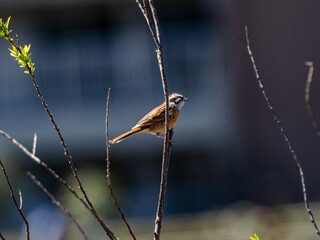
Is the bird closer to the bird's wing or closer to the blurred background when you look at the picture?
the bird's wing

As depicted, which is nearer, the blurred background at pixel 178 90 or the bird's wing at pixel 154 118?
the bird's wing at pixel 154 118

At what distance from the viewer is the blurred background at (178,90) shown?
12.7 meters

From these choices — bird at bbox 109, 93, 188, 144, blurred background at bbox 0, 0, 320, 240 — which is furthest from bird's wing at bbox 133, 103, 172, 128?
blurred background at bbox 0, 0, 320, 240

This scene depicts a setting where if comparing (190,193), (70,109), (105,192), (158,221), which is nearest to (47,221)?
(105,192)

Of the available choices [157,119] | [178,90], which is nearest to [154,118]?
[157,119]

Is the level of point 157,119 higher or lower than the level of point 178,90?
higher

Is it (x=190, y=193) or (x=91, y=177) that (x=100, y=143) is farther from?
(x=91, y=177)

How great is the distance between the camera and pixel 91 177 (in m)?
10.4

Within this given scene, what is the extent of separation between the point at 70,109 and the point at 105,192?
3.13 meters

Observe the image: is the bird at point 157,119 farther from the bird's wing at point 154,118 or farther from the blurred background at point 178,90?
the blurred background at point 178,90

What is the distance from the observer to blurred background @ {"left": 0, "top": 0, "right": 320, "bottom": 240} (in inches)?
501

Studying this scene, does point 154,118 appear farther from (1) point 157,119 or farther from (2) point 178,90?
(2) point 178,90

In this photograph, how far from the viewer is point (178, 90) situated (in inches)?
502

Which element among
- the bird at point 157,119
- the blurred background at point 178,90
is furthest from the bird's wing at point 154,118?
the blurred background at point 178,90
